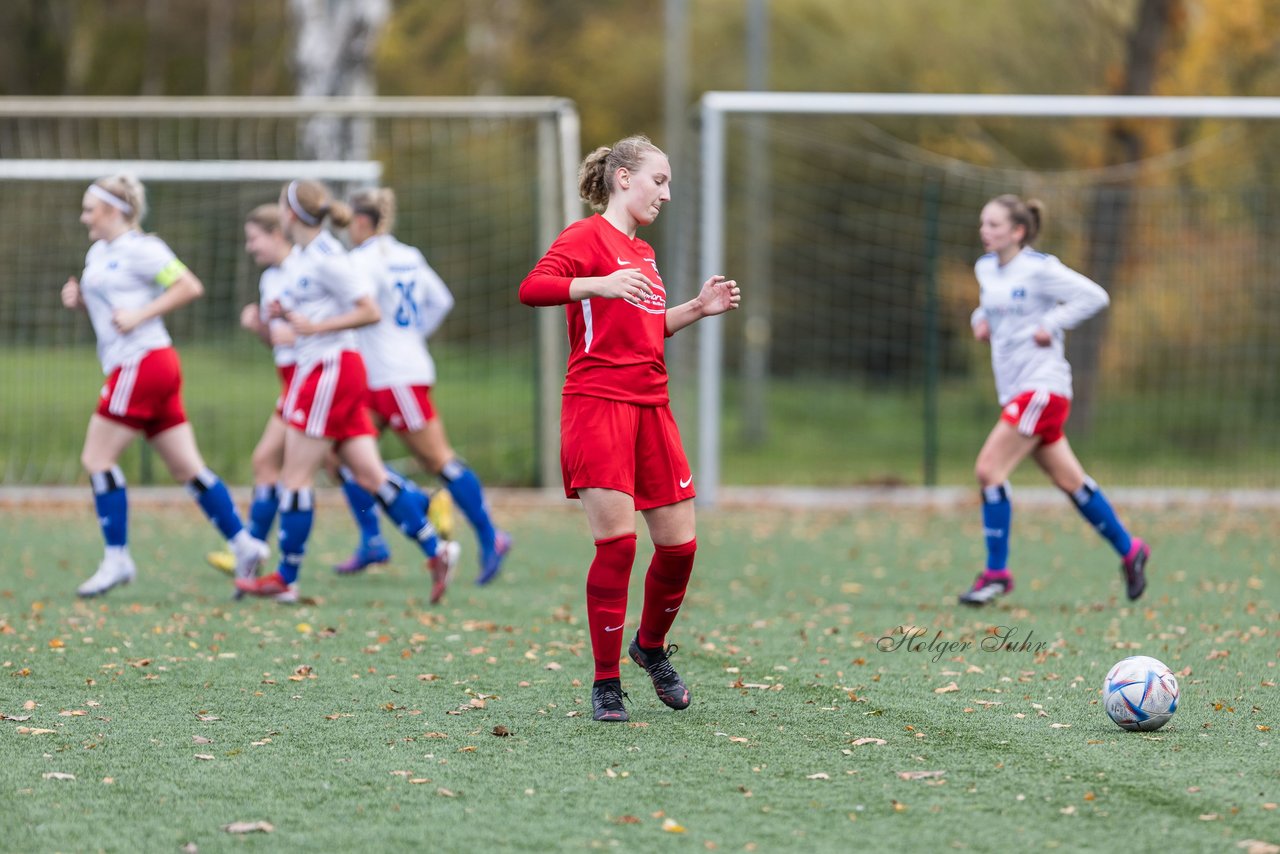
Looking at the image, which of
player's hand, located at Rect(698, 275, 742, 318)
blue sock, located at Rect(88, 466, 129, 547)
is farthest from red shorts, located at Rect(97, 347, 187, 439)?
player's hand, located at Rect(698, 275, 742, 318)

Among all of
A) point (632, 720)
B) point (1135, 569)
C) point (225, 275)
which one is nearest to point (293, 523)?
point (632, 720)

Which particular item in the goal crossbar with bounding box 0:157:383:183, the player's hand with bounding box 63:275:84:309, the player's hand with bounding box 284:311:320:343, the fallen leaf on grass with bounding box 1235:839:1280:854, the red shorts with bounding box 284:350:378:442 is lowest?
the fallen leaf on grass with bounding box 1235:839:1280:854

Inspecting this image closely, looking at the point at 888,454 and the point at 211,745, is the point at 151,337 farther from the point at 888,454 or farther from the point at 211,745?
the point at 888,454

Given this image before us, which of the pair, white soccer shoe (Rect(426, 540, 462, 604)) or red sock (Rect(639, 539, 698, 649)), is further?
white soccer shoe (Rect(426, 540, 462, 604))

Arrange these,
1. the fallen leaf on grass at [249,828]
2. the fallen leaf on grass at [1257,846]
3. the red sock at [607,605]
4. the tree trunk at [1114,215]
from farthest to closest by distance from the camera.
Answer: the tree trunk at [1114,215] → the red sock at [607,605] → the fallen leaf on grass at [249,828] → the fallen leaf on grass at [1257,846]

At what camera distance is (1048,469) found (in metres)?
8.16

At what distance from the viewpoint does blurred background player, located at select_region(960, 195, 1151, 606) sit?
7934mm

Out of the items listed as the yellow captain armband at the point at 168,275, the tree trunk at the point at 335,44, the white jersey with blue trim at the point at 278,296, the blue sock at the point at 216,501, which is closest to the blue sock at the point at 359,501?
the white jersey with blue trim at the point at 278,296

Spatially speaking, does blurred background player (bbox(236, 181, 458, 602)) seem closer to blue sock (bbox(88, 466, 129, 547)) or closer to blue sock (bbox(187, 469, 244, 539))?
blue sock (bbox(187, 469, 244, 539))

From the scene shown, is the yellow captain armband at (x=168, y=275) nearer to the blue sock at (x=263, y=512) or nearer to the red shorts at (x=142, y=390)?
the red shorts at (x=142, y=390)

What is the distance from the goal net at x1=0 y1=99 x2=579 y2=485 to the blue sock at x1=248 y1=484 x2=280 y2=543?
489 centimetres

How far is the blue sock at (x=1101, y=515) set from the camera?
8.09 meters

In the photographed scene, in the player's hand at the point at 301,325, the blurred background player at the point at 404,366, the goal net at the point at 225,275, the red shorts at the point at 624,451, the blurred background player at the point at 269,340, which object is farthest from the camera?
the goal net at the point at 225,275

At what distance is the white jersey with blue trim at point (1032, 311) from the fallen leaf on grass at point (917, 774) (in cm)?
372
